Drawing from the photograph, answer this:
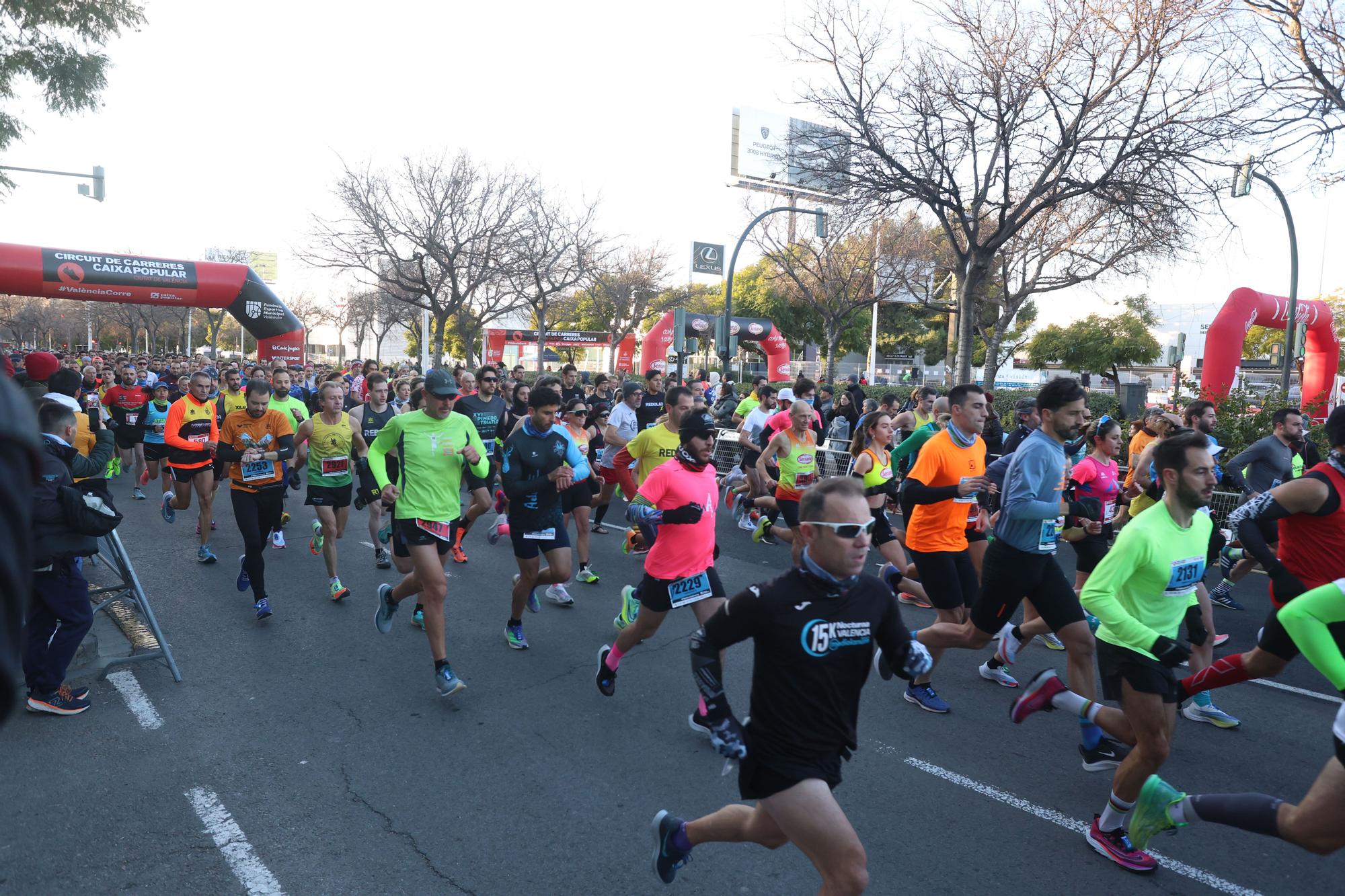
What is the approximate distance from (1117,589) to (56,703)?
Result: 5.69 m

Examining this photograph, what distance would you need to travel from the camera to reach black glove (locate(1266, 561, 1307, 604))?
463 cm

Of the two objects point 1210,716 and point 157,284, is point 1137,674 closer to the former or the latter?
point 1210,716

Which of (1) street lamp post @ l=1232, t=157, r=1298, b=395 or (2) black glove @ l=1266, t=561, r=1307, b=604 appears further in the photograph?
(1) street lamp post @ l=1232, t=157, r=1298, b=395

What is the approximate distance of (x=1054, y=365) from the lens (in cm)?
5253

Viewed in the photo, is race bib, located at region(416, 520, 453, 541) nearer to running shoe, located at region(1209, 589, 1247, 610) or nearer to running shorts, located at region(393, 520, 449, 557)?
running shorts, located at region(393, 520, 449, 557)

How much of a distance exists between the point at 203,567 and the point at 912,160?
43.0 ft

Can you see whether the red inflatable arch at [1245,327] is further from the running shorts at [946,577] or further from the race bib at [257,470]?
the race bib at [257,470]

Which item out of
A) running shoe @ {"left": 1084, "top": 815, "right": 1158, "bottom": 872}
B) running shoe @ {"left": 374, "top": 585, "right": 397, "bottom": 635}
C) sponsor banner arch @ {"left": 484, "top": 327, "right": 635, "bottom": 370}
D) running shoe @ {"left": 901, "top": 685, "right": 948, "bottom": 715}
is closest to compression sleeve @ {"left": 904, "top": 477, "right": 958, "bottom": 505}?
running shoe @ {"left": 901, "top": 685, "right": 948, "bottom": 715}

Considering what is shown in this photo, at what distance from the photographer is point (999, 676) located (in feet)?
19.6

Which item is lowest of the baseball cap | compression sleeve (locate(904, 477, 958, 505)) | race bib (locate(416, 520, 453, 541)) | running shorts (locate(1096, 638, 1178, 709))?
running shorts (locate(1096, 638, 1178, 709))

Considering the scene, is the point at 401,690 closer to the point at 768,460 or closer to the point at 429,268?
the point at 768,460

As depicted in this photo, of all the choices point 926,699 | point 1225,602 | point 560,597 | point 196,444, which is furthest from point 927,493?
point 196,444

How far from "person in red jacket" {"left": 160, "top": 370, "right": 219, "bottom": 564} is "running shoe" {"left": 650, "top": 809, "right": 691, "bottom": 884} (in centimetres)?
747

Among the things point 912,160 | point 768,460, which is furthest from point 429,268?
point 768,460
